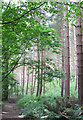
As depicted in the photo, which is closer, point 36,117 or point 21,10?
point 21,10

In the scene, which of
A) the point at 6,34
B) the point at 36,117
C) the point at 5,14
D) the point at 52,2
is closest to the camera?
the point at 52,2

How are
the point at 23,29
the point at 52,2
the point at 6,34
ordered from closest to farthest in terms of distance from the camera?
the point at 52,2, the point at 23,29, the point at 6,34

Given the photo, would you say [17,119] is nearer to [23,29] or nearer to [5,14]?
[23,29]

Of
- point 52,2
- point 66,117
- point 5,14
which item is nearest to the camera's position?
point 52,2

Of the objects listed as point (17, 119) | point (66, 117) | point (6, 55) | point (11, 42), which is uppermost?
point (11, 42)

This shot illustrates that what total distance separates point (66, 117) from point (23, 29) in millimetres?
3059

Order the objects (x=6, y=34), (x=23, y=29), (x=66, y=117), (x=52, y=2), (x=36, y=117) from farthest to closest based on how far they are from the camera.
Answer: (x=36, y=117), (x=66, y=117), (x=6, y=34), (x=23, y=29), (x=52, y=2)

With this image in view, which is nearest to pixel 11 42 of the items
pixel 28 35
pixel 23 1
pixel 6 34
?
pixel 6 34

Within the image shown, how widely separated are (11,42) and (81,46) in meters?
2.25

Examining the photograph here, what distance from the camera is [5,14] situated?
3109 millimetres

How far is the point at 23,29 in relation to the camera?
351 cm

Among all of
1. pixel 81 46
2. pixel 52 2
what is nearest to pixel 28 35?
pixel 52 2

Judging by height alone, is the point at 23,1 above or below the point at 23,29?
above

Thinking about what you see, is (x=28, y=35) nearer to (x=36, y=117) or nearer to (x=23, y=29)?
(x=23, y=29)
